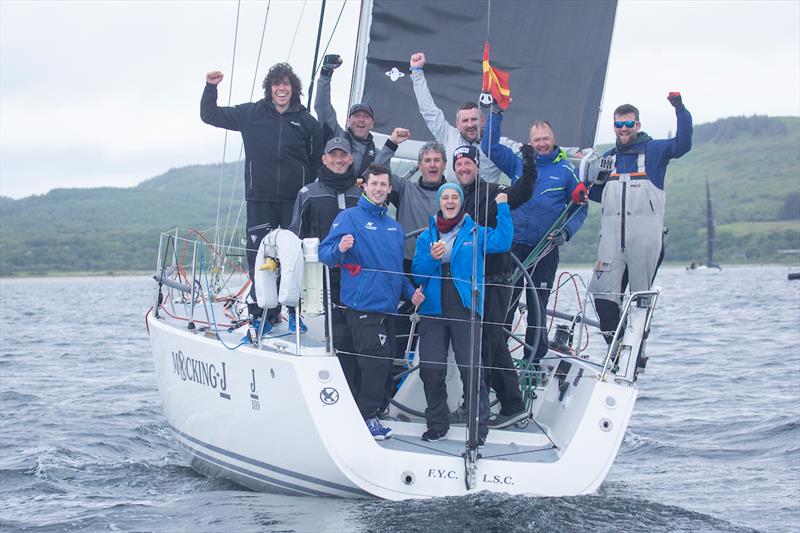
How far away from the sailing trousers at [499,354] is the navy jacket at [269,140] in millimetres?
1930

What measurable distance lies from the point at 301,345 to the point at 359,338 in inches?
14.3

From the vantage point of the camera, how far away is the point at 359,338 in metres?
6.06

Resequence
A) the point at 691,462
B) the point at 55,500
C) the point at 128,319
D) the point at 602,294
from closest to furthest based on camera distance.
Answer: the point at 602,294
the point at 55,500
the point at 691,462
the point at 128,319

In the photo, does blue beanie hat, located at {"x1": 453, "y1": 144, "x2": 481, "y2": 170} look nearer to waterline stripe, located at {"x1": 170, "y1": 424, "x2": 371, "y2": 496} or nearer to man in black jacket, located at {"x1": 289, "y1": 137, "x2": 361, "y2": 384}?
man in black jacket, located at {"x1": 289, "y1": 137, "x2": 361, "y2": 384}

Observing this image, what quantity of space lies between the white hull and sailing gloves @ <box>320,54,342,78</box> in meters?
2.04

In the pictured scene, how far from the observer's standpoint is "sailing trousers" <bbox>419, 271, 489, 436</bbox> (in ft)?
19.9

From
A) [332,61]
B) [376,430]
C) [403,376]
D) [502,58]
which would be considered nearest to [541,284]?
[403,376]

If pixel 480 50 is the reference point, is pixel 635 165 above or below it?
below

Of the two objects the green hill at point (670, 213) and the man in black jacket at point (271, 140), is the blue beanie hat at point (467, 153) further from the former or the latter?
the green hill at point (670, 213)

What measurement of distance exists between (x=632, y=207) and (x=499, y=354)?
134cm

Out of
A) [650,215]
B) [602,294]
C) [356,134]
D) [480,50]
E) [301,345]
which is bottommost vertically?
[301,345]

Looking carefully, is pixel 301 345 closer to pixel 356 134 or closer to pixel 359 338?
pixel 359 338

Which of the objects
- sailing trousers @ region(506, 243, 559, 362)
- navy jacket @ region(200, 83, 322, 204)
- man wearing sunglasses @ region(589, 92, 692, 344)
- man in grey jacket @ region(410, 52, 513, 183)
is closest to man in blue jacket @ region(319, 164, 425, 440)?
man in grey jacket @ region(410, 52, 513, 183)

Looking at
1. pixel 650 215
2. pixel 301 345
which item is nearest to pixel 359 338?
pixel 301 345
